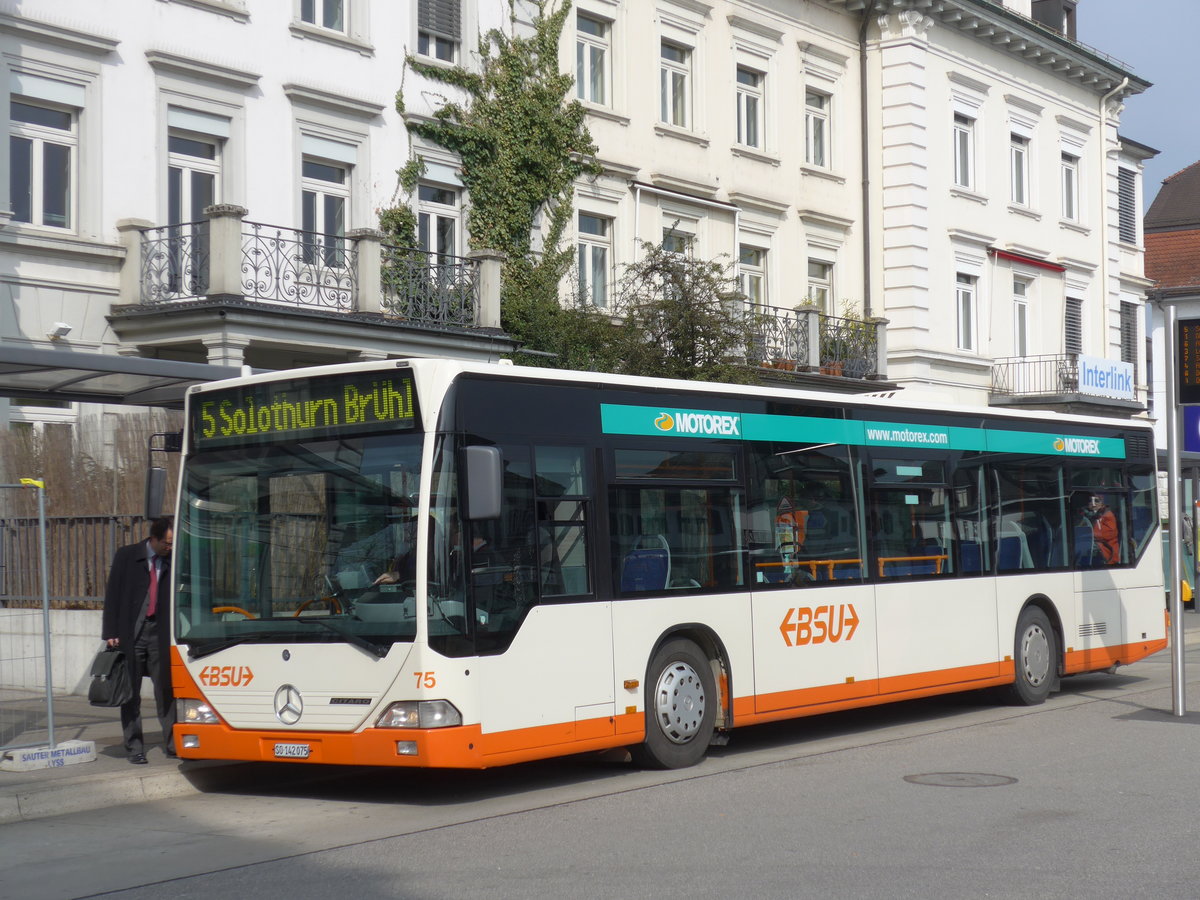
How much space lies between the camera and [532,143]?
2602 cm

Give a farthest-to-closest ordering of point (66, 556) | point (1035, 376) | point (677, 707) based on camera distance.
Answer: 1. point (1035, 376)
2. point (66, 556)
3. point (677, 707)

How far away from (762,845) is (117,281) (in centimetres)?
1445

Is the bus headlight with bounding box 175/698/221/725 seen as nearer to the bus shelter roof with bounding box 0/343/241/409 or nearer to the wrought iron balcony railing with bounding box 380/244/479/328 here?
the bus shelter roof with bounding box 0/343/241/409

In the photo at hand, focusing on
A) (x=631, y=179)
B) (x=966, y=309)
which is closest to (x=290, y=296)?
(x=631, y=179)

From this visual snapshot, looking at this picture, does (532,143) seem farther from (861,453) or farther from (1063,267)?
(1063,267)

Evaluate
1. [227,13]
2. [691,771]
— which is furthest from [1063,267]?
[691,771]

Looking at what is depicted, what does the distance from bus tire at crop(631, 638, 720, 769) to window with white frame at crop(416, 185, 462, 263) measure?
44.4 feet

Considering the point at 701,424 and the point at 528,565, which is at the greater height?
the point at 701,424

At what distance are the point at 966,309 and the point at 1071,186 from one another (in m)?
6.46

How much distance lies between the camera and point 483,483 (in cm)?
973

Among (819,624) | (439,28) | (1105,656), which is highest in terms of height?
(439,28)

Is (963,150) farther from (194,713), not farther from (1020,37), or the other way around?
(194,713)

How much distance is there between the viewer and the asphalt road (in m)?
7.62

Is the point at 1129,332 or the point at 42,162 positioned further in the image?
the point at 1129,332
